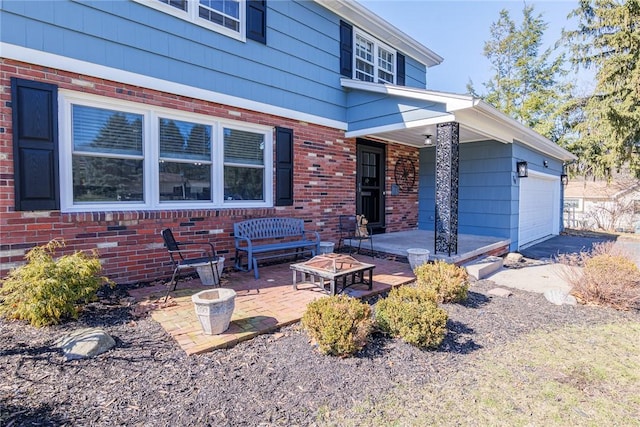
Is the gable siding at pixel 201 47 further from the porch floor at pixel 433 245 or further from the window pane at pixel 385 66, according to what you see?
the porch floor at pixel 433 245

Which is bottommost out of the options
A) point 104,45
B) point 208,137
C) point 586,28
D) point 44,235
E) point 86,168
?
point 44,235

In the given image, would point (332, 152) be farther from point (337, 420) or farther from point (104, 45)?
point (337, 420)

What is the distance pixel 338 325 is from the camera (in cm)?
290

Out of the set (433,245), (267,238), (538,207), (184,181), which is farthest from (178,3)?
(538,207)

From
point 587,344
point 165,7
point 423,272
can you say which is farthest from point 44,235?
point 587,344

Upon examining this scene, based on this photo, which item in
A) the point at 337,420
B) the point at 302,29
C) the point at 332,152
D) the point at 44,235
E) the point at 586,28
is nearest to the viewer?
the point at 337,420

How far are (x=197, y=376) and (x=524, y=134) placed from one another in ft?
29.2

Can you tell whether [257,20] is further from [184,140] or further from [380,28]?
[380,28]

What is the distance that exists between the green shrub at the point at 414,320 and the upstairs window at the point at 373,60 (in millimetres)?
6341

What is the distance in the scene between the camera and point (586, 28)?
10.6 metres

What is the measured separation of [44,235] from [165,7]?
365cm

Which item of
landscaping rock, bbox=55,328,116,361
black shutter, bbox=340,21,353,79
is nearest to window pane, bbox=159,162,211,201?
landscaping rock, bbox=55,328,116,361

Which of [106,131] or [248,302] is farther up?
[106,131]

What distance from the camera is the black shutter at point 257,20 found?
5.87 metres
